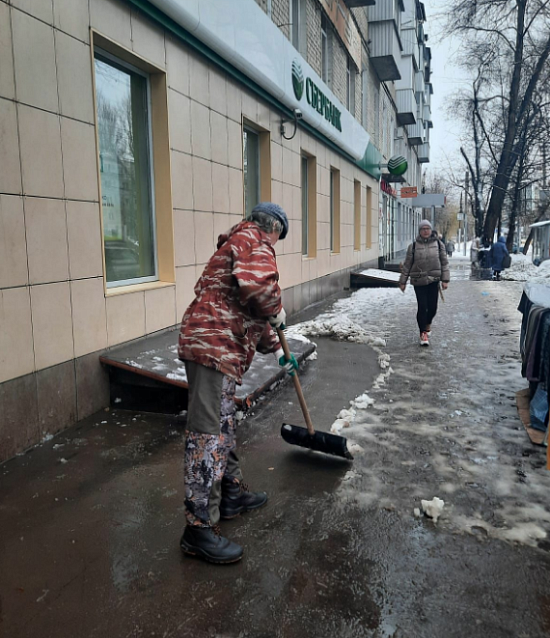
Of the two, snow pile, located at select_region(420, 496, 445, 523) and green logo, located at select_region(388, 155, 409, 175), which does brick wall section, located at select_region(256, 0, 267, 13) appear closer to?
snow pile, located at select_region(420, 496, 445, 523)

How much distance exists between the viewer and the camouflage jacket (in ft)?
7.93

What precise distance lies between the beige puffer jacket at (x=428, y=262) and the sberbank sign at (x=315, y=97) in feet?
11.6

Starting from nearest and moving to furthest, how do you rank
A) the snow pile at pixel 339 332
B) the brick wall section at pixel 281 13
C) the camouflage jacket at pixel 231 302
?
1. the camouflage jacket at pixel 231 302
2. the snow pile at pixel 339 332
3. the brick wall section at pixel 281 13

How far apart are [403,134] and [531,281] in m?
24.0

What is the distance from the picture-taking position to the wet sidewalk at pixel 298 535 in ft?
6.88

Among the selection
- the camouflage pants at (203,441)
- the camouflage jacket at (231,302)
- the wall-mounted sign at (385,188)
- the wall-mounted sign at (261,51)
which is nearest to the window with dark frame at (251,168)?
the wall-mounted sign at (261,51)

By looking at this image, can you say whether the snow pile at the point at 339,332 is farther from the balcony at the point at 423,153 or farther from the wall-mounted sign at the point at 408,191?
the balcony at the point at 423,153

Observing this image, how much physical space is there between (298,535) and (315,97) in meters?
9.00

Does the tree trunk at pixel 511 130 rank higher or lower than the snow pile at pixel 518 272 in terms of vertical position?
higher

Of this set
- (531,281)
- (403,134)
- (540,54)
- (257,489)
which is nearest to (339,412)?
(257,489)

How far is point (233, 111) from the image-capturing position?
6.81 metres

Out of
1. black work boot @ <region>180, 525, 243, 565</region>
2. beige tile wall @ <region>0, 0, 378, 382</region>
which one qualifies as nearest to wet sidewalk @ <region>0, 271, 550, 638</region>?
black work boot @ <region>180, 525, 243, 565</region>

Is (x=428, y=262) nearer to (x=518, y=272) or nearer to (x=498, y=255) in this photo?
(x=498, y=255)

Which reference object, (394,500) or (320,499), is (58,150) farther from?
(394,500)
